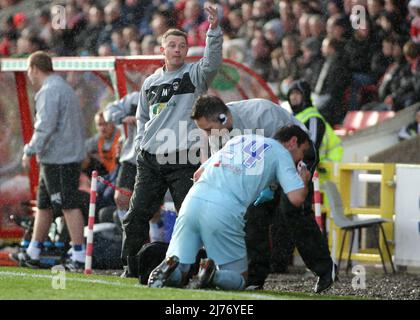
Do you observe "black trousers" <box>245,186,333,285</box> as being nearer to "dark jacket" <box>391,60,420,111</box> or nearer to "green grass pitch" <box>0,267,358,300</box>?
"green grass pitch" <box>0,267,358,300</box>

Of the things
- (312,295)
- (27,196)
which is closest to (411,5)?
(27,196)

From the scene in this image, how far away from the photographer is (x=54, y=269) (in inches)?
492

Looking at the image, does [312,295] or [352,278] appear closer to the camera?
[312,295]

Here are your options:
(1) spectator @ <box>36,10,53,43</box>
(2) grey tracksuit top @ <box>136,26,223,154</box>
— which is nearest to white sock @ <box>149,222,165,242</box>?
(2) grey tracksuit top @ <box>136,26,223,154</box>

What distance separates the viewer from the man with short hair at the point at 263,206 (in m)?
9.51

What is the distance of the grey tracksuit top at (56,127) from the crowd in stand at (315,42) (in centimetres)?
305

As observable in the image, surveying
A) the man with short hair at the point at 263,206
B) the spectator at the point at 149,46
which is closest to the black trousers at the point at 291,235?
the man with short hair at the point at 263,206

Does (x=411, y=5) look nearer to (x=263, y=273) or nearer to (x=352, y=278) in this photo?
(x=352, y=278)

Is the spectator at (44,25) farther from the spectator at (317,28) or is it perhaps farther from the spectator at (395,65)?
the spectator at (395,65)

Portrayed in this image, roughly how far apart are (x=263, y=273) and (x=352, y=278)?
9.05 ft

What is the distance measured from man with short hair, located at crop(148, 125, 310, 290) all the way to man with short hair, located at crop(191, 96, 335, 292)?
0.34m

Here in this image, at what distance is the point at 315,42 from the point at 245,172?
9135 millimetres

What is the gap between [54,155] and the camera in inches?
514

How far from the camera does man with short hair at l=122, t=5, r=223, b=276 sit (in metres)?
10.4
